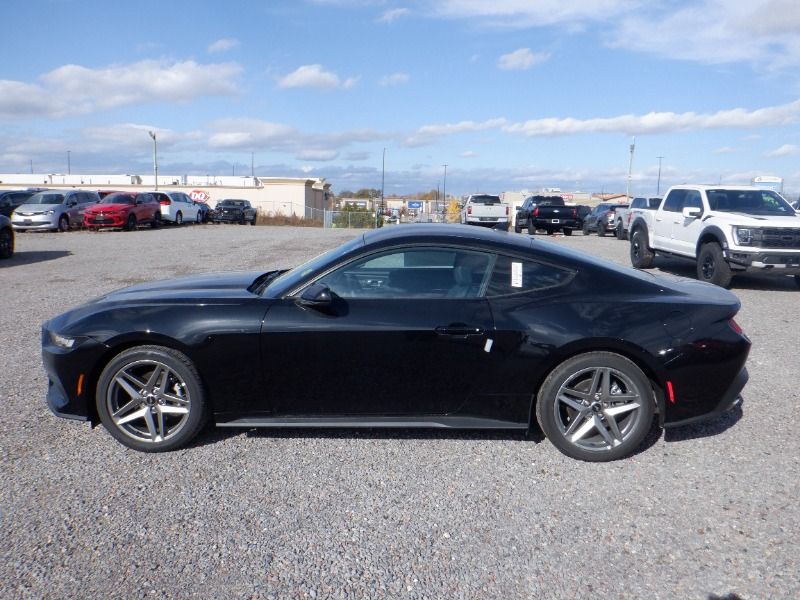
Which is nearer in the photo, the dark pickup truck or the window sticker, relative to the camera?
the window sticker

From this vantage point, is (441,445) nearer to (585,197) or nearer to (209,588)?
(209,588)

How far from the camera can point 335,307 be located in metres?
4.26

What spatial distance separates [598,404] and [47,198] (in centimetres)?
2782

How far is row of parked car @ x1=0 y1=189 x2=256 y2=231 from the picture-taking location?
25.6 meters

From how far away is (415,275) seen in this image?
14.6 ft

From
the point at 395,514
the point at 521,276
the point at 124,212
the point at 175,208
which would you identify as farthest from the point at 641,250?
the point at 175,208

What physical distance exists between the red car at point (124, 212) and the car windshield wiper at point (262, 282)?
24.0 meters

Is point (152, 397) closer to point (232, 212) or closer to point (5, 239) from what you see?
point (5, 239)

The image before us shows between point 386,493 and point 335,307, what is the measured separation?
117 centimetres

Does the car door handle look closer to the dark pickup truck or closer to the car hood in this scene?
the dark pickup truck

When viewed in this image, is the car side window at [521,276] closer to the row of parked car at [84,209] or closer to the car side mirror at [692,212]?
the car side mirror at [692,212]

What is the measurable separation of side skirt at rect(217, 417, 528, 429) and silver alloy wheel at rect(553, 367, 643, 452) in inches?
11.8

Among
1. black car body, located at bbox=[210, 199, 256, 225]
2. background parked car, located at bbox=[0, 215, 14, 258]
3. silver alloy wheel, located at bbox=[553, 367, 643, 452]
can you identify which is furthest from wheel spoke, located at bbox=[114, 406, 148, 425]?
Answer: black car body, located at bbox=[210, 199, 256, 225]

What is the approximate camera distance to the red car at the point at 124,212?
2678cm
